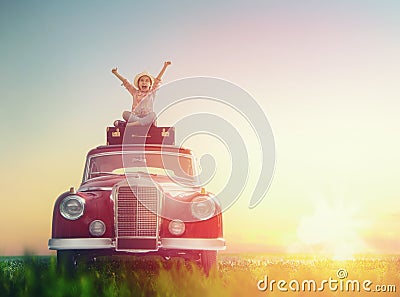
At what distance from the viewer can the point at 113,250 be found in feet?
29.8

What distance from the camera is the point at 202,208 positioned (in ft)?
30.1

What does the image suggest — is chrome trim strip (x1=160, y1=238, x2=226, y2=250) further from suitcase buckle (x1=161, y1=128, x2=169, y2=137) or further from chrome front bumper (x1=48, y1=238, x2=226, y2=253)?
suitcase buckle (x1=161, y1=128, x2=169, y2=137)

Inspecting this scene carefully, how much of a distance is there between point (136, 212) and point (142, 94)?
10.8 feet

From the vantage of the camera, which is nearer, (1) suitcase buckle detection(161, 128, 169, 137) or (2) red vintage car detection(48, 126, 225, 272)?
(2) red vintage car detection(48, 126, 225, 272)

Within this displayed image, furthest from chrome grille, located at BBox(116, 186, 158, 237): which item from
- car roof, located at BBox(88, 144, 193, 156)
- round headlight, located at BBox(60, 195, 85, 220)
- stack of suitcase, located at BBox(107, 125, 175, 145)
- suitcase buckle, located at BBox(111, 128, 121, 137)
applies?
suitcase buckle, located at BBox(111, 128, 121, 137)

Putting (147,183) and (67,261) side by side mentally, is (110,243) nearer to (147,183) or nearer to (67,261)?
(67,261)

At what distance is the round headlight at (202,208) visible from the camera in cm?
915

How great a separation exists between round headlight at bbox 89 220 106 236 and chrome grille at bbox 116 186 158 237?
20cm

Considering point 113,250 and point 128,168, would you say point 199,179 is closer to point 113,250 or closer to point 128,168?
point 128,168

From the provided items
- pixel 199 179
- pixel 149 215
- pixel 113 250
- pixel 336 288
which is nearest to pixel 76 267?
pixel 113 250

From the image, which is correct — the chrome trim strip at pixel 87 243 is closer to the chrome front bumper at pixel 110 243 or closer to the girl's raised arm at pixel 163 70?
the chrome front bumper at pixel 110 243

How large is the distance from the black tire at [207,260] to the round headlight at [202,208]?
0.49m

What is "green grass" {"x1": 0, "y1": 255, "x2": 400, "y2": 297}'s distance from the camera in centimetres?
741

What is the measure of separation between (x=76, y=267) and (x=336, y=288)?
354 cm
